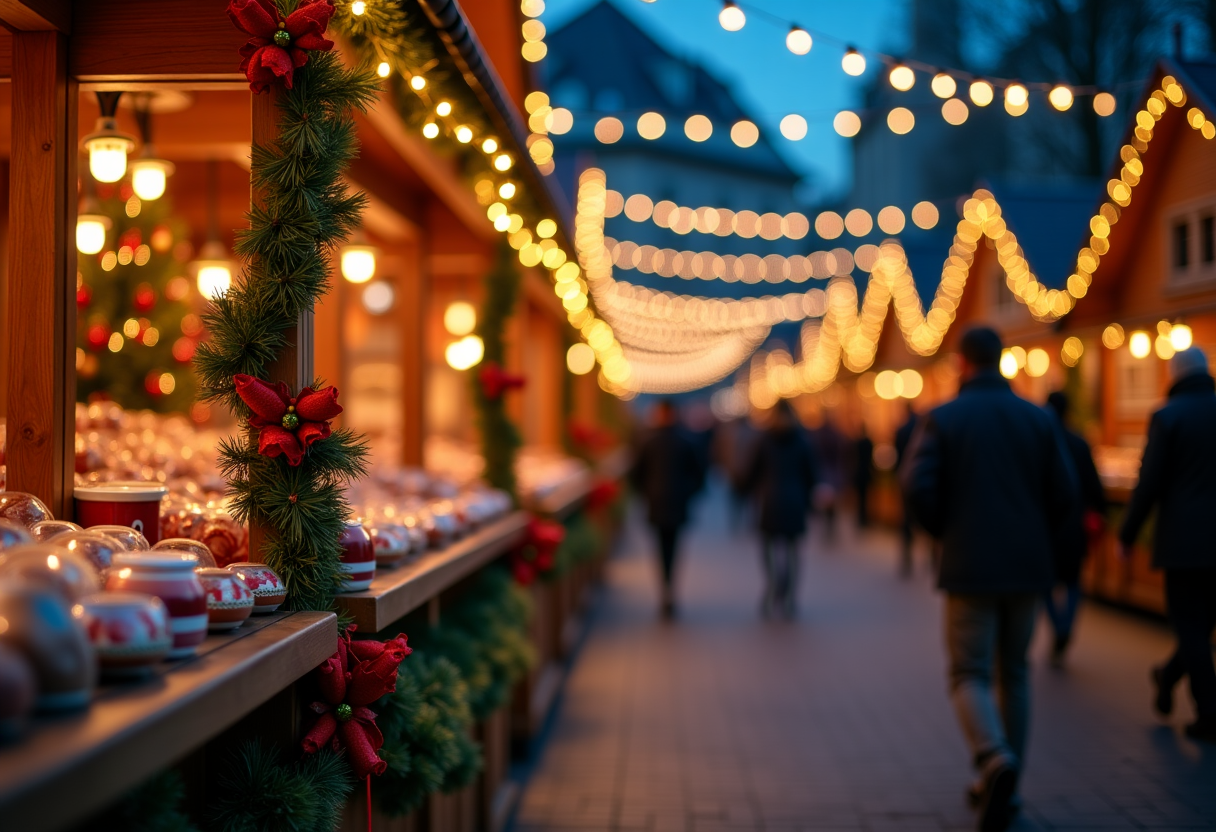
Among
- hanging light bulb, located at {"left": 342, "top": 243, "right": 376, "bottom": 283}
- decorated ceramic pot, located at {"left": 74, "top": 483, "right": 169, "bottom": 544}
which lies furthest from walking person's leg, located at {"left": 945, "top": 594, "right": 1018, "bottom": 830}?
hanging light bulb, located at {"left": 342, "top": 243, "right": 376, "bottom": 283}

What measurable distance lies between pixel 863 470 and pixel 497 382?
11914 millimetres

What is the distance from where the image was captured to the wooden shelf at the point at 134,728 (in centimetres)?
152

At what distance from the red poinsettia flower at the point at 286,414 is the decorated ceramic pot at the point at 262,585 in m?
0.29

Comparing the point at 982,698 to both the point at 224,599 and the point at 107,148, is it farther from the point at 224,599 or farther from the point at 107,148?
the point at 107,148

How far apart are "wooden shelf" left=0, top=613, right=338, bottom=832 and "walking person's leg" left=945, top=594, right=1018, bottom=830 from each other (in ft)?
10.3

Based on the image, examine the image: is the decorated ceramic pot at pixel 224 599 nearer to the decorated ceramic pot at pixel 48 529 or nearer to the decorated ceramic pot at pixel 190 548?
the decorated ceramic pot at pixel 190 548

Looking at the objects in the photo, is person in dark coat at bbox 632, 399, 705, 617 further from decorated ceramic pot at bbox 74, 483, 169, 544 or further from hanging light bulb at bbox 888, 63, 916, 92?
decorated ceramic pot at bbox 74, 483, 169, 544

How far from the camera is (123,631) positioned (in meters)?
1.95

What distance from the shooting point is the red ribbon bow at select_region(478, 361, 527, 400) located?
668cm

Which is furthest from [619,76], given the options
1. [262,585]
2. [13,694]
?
[13,694]

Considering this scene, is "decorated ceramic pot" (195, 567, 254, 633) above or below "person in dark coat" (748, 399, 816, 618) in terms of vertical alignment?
above

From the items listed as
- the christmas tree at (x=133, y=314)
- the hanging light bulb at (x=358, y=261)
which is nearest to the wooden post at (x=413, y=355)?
the hanging light bulb at (x=358, y=261)

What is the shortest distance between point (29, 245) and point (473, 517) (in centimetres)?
262

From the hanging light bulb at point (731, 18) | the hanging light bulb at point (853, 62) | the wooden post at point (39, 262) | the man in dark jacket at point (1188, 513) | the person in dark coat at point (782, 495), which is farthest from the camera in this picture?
the person in dark coat at point (782, 495)
